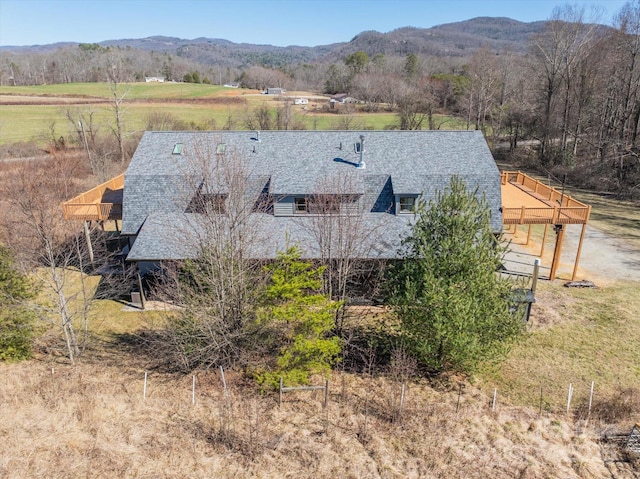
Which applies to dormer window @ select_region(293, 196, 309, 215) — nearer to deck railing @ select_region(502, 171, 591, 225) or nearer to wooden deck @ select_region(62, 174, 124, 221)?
wooden deck @ select_region(62, 174, 124, 221)

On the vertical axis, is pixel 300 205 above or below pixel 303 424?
above

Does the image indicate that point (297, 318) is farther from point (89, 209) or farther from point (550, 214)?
point (550, 214)

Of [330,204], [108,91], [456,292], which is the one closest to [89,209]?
[330,204]

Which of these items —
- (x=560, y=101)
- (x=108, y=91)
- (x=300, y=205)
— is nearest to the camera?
(x=300, y=205)

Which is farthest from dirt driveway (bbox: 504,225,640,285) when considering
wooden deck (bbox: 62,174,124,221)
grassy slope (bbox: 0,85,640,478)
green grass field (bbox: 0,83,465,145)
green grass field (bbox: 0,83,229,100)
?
green grass field (bbox: 0,83,229,100)

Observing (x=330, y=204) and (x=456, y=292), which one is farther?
(x=330, y=204)

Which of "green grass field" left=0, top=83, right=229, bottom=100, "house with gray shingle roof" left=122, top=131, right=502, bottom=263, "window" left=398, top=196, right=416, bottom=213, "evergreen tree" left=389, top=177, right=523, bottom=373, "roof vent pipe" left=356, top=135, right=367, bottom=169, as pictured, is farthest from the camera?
"green grass field" left=0, top=83, right=229, bottom=100

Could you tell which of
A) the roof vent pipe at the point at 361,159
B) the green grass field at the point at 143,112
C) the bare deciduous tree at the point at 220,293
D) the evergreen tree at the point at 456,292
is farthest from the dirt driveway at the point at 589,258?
the green grass field at the point at 143,112
